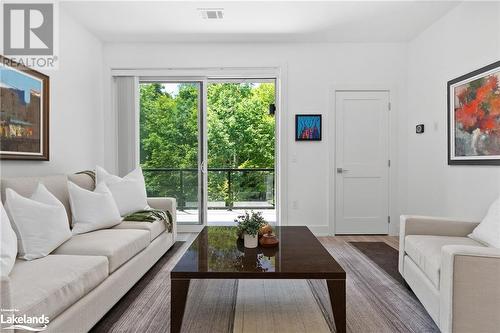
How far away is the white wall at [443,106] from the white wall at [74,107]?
426 cm

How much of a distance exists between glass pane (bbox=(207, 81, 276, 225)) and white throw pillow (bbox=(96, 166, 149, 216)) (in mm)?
2851

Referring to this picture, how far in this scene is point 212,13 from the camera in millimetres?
3678

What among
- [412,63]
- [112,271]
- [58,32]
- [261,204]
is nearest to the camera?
[112,271]

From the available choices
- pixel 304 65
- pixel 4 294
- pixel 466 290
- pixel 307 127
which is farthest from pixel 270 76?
pixel 4 294

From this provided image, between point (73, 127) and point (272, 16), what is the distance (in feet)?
8.74

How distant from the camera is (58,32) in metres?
3.52

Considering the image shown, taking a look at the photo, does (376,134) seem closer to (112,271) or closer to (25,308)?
(112,271)

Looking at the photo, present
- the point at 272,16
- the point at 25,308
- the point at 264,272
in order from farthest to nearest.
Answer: the point at 272,16 → the point at 264,272 → the point at 25,308

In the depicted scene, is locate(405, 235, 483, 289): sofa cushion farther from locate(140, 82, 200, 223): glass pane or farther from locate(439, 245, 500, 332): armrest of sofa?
locate(140, 82, 200, 223): glass pane

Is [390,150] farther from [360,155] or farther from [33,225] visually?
[33,225]

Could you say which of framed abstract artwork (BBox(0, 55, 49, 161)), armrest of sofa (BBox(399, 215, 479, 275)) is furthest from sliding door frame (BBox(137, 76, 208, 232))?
armrest of sofa (BBox(399, 215, 479, 275))

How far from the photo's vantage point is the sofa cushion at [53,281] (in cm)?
146

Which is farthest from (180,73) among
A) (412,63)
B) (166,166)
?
(412,63)

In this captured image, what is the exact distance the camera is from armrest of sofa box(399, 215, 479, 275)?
260 centimetres
